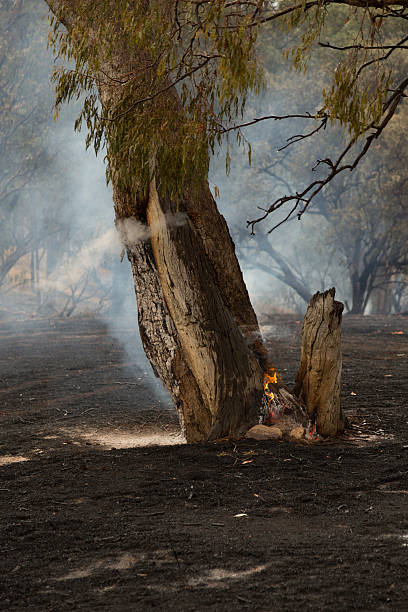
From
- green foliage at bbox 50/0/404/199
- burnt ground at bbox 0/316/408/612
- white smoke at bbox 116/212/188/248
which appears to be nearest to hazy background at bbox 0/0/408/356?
burnt ground at bbox 0/316/408/612

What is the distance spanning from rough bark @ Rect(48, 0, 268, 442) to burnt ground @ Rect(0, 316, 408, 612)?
1.53ft

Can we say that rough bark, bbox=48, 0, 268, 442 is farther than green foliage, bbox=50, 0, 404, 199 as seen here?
Yes

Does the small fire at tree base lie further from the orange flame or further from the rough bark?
the rough bark

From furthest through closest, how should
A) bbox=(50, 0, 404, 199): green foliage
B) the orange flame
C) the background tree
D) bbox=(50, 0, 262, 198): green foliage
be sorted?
1. the orange flame
2. the background tree
3. bbox=(50, 0, 262, 198): green foliage
4. bbox=(50, 0, 404, 199): green foliage

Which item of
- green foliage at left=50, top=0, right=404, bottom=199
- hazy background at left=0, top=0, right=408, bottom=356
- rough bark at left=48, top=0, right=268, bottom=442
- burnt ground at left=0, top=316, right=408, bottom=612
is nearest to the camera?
burnt ground at left=0, top=316, right=408, bottom=612

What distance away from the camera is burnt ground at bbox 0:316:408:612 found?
307 cm

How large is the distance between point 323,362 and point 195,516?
232 centimetres

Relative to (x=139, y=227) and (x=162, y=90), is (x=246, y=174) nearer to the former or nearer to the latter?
(x=139, y=227)

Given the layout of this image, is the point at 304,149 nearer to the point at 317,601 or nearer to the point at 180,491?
the point at 180,491

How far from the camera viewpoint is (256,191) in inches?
965

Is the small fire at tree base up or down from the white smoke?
down

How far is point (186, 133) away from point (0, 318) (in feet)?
69.0

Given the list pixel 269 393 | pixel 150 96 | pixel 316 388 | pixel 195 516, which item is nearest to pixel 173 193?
pixel 150 96

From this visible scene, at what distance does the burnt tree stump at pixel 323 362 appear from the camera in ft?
19.9
